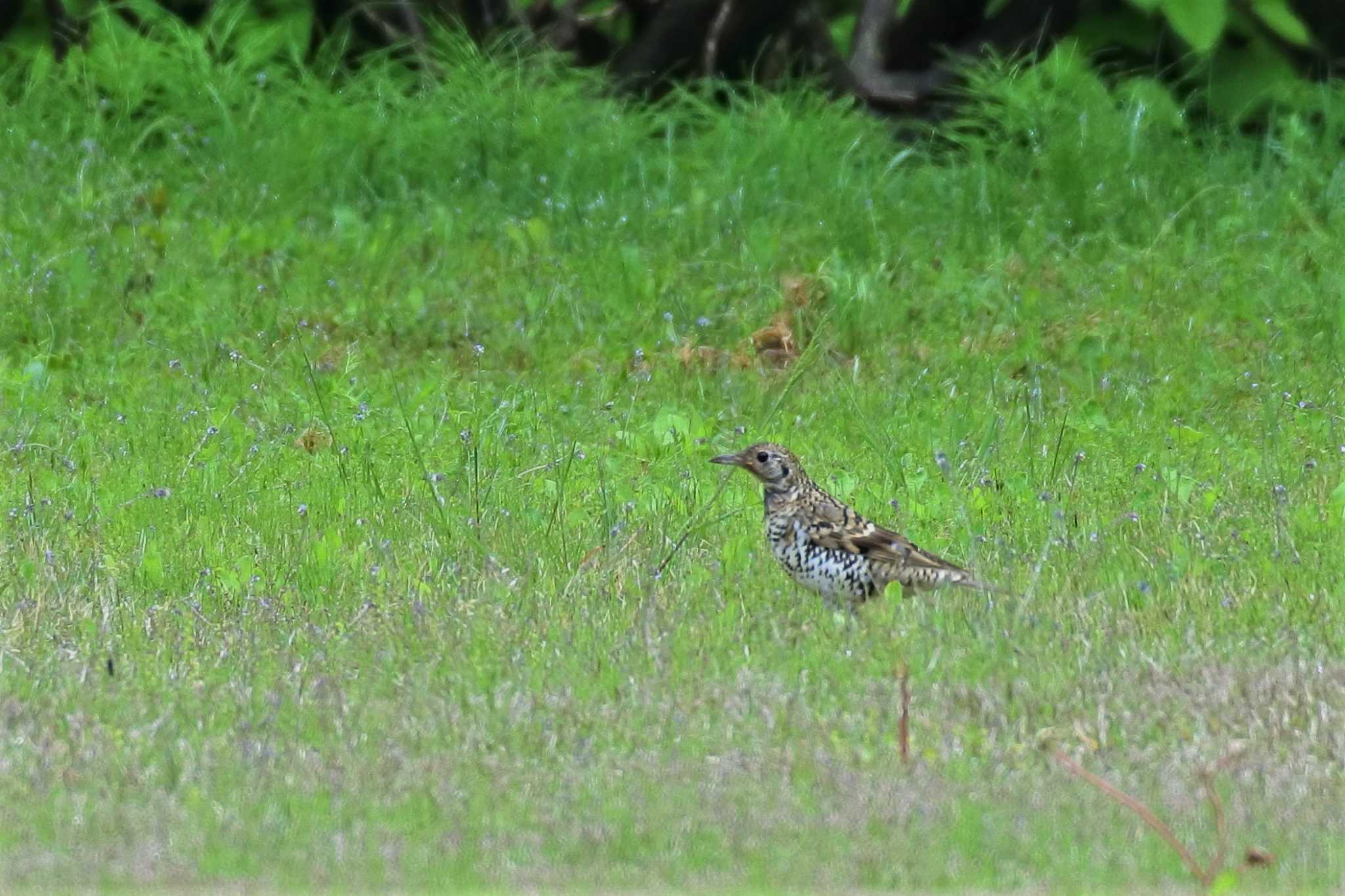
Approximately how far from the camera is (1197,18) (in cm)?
1191

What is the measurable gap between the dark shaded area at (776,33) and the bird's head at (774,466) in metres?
6.06

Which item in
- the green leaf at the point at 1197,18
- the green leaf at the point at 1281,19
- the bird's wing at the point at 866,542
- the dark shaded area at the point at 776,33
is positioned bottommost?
the dark shaded area at the point at 776,33

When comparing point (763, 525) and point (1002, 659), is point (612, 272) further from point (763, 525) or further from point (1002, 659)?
point (1002, 659)

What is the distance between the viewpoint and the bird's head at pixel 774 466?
7.04 meters

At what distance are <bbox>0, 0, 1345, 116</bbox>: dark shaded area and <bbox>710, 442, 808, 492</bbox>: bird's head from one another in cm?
606

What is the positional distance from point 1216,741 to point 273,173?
292 inches

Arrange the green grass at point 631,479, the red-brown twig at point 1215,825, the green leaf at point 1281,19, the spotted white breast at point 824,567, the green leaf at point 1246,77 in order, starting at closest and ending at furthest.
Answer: the red-brown twig at point 1215,825, the green grass at point 631,479, the spotted white breast at point 824,567, the green leaf at point 1281,19, the green leaf at point 1246,77

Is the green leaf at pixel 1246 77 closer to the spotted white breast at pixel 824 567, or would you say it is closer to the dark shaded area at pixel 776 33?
the dark shaded area at pixel 776 33

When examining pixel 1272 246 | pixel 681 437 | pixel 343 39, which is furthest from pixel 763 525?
pixel 343 39

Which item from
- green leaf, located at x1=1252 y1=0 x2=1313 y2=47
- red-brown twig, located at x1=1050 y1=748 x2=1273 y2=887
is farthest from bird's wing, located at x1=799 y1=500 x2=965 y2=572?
green leaf, located at x1=1252 y1=0 x2=1313 y2=47

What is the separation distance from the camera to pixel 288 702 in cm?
546

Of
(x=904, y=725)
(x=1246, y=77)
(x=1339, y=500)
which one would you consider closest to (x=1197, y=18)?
(x=1246, y=77)

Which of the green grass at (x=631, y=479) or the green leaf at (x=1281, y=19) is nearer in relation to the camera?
the green grass at (x=631, y=479)

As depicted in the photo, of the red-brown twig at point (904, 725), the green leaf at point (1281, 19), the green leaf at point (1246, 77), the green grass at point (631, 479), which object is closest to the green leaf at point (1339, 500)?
the green grass at point (631, 479)
